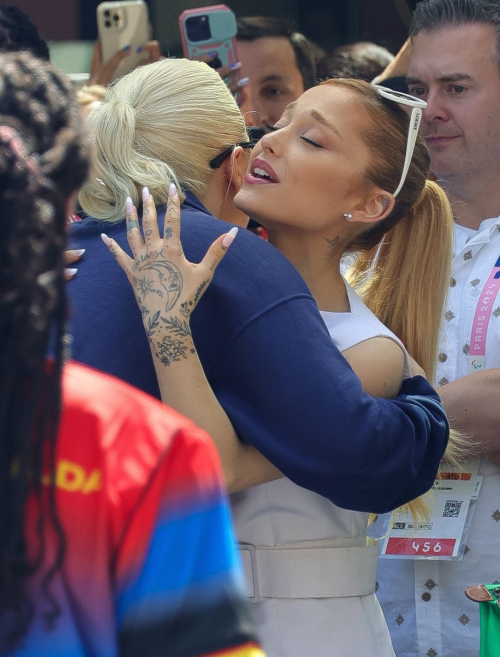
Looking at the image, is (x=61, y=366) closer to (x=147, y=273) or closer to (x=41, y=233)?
(x=41, y=233)

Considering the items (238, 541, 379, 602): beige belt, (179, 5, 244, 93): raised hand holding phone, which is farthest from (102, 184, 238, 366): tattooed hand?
(179, 5, 244, 93): raised hand holding phone

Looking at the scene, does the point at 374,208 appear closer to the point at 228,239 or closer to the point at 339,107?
the point at 339,107

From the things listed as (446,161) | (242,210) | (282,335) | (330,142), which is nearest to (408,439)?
(282,335)

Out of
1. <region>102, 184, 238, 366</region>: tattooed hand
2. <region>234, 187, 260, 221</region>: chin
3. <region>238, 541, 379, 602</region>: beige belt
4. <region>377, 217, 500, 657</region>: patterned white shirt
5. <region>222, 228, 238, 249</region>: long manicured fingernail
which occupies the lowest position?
<region>377, 217, 500, 657</region>: patterned white shirt

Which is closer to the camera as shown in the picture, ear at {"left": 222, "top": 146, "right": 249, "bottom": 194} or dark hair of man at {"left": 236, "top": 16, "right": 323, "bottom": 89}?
ear at {"left": 222, "top": 146, "right": 249, "bottom": 194}

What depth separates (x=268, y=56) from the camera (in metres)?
4.33

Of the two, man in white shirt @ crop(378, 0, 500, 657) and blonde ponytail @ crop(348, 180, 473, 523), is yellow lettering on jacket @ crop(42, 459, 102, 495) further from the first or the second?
man in white shirt @ crop(378, 0, 500, 657)

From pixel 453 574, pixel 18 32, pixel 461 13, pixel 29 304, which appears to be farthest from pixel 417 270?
pixel 29 304

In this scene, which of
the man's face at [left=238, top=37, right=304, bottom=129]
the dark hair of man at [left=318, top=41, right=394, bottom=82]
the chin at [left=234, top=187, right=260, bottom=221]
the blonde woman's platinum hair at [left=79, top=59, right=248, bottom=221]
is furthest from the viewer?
the man's face at [left=238, top=37, right=304, bottom=129]

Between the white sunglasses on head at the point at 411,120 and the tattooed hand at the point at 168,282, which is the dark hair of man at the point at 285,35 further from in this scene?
the tattooed hand at the point at 168,282

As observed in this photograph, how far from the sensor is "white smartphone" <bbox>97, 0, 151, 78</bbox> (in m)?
3.80

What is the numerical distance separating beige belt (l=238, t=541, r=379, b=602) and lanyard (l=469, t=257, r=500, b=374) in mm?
950

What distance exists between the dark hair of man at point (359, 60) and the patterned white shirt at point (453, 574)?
1.59 metres

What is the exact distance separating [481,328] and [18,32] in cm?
154
